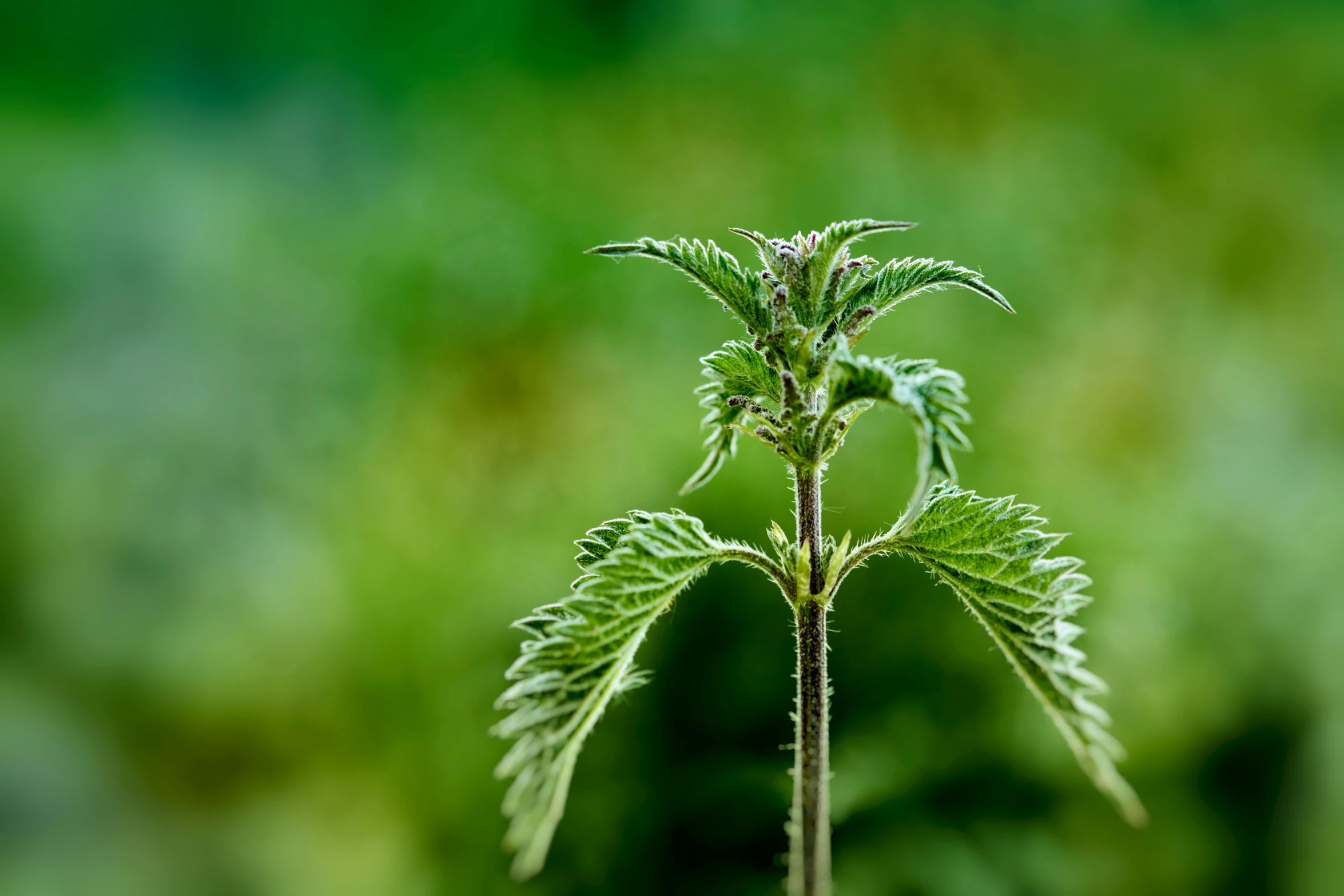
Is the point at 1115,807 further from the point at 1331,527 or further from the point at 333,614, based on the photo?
the point at 333,614

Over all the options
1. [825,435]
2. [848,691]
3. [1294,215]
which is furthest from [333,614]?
[1294,215]

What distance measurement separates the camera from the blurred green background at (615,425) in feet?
5.51

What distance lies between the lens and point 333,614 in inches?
87.3

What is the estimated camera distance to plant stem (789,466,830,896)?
1.76 feet

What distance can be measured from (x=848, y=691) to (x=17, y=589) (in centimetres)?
207

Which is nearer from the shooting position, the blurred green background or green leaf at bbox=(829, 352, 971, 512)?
green leaf at bbox=(829, 352, 971, 512)

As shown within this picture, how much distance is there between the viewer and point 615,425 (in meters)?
2.33

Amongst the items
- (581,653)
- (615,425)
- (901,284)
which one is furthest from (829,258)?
(615,425)

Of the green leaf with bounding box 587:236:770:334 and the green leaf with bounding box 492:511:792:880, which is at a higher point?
the green leaf with bounding box 587:236:770:334

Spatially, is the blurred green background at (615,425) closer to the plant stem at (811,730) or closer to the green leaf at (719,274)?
the plant stem at (811,730)

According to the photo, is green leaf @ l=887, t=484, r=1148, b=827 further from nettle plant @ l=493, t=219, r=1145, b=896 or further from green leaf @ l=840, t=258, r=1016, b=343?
green leaf @ l=840, t=258, r=1016, b=343

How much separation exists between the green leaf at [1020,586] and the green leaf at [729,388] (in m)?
0.13

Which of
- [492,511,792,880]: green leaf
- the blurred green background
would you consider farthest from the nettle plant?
the blurred green background

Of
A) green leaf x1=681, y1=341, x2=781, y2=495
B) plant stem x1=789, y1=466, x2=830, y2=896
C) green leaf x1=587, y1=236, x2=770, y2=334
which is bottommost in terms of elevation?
plant stem x1=789, y1=466, x2=830, y2=896
